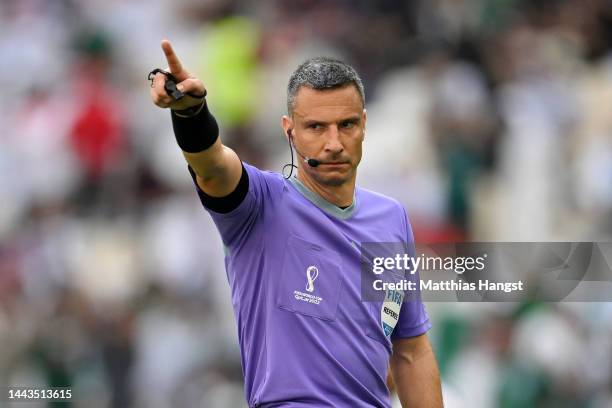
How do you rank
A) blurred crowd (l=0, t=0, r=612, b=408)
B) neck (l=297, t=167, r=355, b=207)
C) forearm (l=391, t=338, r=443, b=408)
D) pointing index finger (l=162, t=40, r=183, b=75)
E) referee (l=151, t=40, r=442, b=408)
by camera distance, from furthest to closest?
blurred crowd (l=0, t=0, r=612, b=408) < forearm (l=391, t=338, r=443, b=408) < neck (l=297, t=167, r=355, b=207) < referee (l=151, t=40, r=442, b=408) < pointing index finger (l=162, t=40, r=183, b=75)

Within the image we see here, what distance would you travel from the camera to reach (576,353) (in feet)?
29.0

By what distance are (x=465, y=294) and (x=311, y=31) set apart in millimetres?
4881

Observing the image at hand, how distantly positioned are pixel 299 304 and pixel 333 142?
0.64m

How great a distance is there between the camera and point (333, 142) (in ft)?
16.0

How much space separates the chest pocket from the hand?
72cm

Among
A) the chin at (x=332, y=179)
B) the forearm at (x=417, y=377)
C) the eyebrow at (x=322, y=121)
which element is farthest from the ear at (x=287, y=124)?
the forearm at (x=417, y=377)

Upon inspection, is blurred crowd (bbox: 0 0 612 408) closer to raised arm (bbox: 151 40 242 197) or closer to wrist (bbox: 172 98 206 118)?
raised arm (bbox: 151 40 242 197)

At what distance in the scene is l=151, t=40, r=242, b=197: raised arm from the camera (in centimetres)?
436

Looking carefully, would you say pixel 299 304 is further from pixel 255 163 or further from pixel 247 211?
pixel 255 163

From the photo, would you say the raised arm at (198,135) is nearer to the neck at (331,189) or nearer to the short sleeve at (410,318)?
the neck at (331,189)

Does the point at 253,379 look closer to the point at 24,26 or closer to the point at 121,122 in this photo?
the point at 121,122

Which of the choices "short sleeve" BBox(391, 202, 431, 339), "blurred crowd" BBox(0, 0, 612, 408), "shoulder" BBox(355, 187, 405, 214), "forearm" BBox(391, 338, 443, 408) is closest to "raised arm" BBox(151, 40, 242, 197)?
"shoulder" BBox(355, 187, 405, 214)

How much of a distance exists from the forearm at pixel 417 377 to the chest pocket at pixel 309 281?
62 cm

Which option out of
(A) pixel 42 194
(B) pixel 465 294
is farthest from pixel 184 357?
(B) pixel 465 294
